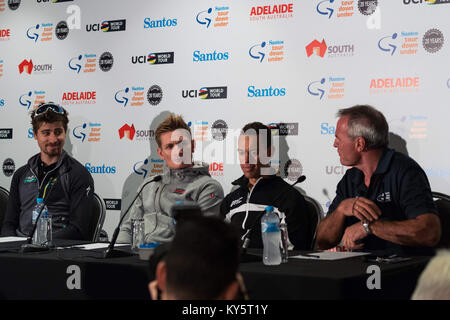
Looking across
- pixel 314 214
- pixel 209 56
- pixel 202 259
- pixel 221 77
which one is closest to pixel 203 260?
pixel 202 259

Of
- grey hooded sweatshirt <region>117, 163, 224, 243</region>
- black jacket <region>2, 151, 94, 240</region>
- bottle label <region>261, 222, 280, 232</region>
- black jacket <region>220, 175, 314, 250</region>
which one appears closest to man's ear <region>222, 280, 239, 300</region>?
bottle label <region>261, 222, 280, 232</region>

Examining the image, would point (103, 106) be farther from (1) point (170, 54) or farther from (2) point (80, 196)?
(2) point (80, 196)

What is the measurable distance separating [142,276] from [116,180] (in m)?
2.63

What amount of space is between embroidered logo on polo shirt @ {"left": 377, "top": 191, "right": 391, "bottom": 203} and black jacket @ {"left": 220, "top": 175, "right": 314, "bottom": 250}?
17.6 inches

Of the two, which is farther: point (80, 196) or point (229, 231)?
point (80, 196)

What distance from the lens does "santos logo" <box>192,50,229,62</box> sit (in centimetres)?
458

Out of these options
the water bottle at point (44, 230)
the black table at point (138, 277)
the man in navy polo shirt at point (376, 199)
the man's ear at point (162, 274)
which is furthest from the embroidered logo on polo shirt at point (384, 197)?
the man's ear at point (162, 274)

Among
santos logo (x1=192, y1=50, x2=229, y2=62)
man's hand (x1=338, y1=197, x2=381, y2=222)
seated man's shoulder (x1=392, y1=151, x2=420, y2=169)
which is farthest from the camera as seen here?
santos logo (x1=192, y1=50, x2=229, y2=62)

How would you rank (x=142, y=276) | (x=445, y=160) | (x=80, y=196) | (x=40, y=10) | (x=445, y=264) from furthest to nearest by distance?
(x=40, y=10)
(x=80, y=196)
(x=445, y=160)
(x=142, y=276)
(x=445, y=264)

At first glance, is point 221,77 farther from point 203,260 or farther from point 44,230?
point 203,260

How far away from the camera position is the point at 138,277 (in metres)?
2.45

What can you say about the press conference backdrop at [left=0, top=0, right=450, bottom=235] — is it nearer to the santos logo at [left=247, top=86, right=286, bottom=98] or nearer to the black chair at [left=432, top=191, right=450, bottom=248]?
the santos logo at [left=247, top=86, right=286, bottom=98]

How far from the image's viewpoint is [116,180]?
499 cm

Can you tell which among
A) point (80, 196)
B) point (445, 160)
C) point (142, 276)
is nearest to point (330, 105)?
point (445, 160)
